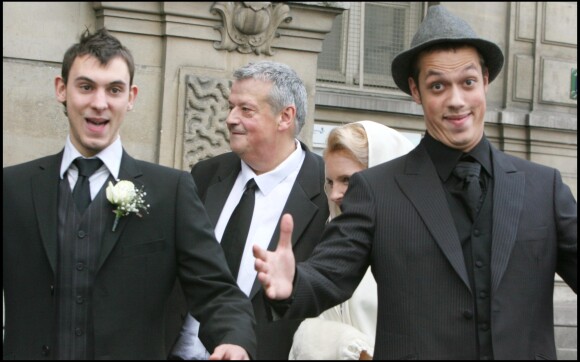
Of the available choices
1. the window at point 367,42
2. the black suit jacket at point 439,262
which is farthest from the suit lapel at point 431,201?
the window at point 367,42

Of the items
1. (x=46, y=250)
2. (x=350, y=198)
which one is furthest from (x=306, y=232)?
(x=46, y=250)

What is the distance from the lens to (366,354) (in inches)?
189

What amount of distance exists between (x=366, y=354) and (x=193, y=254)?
0.76 meters

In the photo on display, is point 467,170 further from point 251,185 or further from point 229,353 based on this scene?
point 251,185

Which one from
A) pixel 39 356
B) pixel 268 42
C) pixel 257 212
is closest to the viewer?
pixel 39 356

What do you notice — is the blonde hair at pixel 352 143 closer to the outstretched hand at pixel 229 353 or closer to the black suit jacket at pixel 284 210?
the black suit jacket at pixel 284 210

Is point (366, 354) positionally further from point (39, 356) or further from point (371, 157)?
point (39, 356)

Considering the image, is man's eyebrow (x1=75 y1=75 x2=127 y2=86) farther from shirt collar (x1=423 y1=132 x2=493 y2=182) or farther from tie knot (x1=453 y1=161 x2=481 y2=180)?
tie knot (x1=453 y1=161 x2=481 y2=180)

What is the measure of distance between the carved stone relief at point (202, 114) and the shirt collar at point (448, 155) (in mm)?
3316

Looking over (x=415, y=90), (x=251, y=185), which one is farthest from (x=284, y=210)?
(x=415, y=90)

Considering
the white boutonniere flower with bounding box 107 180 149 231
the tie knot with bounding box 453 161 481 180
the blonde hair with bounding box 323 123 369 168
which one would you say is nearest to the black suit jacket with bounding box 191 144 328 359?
the blonde hair with bounding box 323 123 369 168

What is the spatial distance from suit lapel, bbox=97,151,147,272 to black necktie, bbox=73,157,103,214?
0.09 metres

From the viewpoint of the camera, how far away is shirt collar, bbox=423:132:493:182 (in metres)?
4.43

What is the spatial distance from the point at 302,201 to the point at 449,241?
4.68 ft
